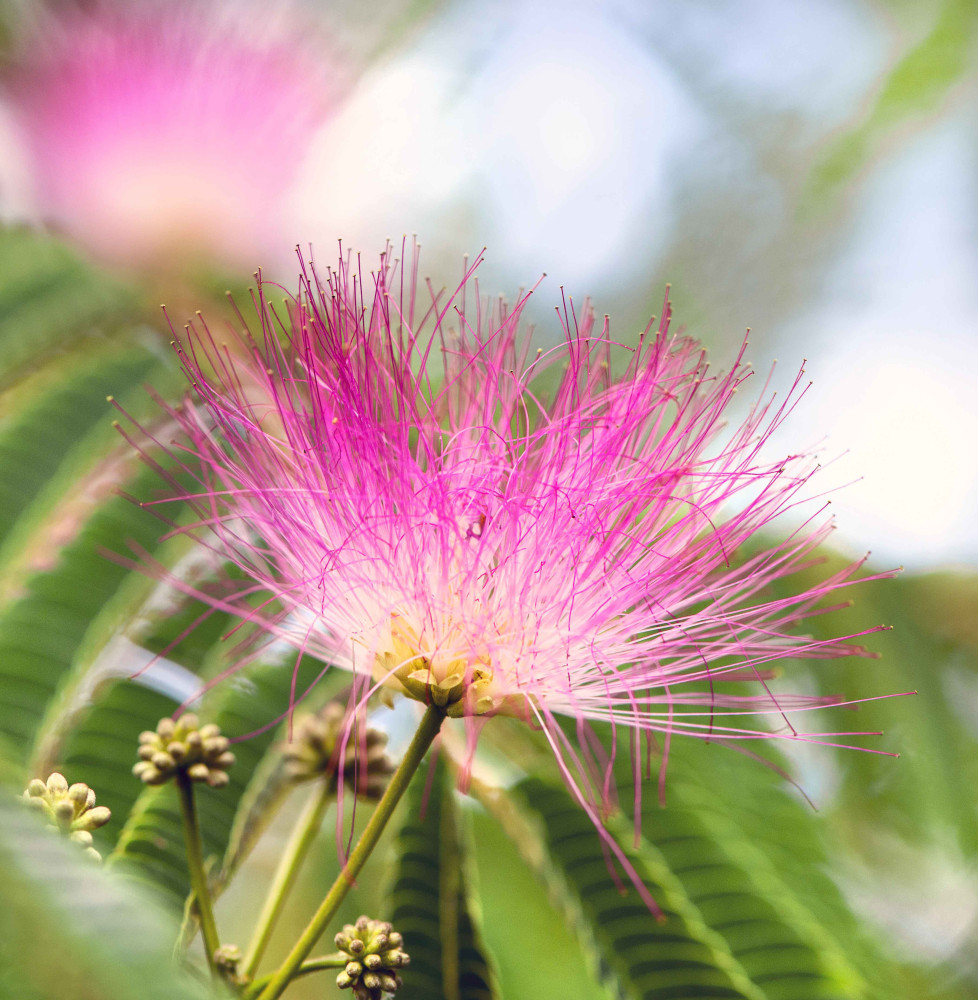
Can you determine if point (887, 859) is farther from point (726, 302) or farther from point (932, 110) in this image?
point (932, 110)

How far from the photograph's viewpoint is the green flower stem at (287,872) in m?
1.03

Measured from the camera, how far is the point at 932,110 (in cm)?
394

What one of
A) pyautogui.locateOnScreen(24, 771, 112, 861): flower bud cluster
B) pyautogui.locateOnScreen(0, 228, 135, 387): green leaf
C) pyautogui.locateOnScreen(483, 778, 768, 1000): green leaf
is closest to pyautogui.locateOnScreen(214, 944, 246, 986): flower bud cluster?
pyautogui.locateOnScreen(24, 771, 112, 861): flower bud cluster

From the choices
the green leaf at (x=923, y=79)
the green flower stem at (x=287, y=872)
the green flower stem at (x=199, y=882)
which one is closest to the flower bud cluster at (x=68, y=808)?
the green flower stem at (x=199, y=882)

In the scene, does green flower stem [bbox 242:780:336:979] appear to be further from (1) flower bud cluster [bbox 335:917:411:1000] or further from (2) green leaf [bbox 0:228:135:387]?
(2) green leaf [bbox 0:228:135:387]

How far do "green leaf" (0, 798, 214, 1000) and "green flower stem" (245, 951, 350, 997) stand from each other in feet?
1.09

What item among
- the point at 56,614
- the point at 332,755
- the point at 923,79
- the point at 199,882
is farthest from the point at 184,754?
the point at 923,79

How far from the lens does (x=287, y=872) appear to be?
3.76 feet

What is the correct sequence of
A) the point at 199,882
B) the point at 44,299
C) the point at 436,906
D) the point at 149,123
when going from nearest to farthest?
the point at 199,882, the point at 436,906, the point at 44,299, the point at 149,123

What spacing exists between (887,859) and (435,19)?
3.73 m

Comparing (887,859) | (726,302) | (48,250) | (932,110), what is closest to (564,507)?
(887,859)

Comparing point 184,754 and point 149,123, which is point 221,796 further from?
point 149,123

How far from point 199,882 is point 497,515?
0.50 metres

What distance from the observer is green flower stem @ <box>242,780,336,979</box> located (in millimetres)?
1027
